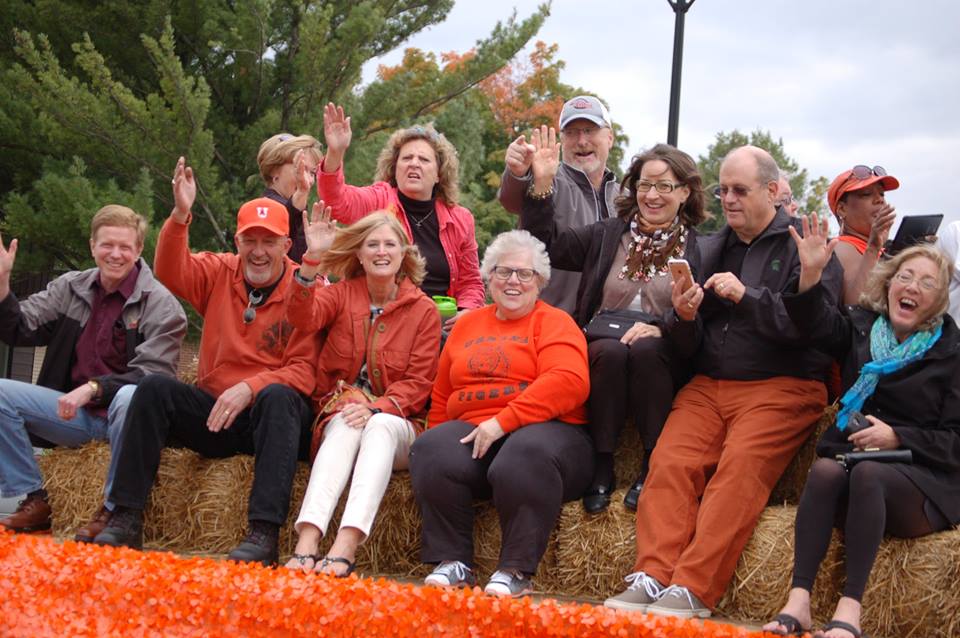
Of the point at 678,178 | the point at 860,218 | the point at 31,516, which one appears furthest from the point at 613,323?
the point at 31,516

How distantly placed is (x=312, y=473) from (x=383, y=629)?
1.23 m

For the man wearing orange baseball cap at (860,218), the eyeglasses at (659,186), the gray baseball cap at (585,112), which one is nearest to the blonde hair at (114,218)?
the gray baseball cap at (585,112)

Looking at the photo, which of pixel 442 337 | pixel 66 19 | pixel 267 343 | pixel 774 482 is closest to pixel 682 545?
pixel 774 482

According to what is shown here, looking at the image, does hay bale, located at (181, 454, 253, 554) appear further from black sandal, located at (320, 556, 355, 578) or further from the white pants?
black sandal, located at (320, 556, 355, 578)

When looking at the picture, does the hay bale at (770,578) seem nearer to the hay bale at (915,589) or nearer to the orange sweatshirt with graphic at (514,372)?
the hay bale at (915,589)

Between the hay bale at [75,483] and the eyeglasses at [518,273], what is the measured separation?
2.32m

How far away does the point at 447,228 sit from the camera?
638cm

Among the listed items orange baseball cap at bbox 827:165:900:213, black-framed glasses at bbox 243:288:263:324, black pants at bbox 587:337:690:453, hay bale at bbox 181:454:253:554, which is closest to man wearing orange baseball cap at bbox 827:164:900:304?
orange baseball cap at bbox 827:165:900:213

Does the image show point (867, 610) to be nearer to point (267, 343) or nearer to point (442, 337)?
point (442, 337)

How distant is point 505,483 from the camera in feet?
14.9

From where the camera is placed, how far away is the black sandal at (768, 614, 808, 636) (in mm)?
3863

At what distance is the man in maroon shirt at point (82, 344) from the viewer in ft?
18.1

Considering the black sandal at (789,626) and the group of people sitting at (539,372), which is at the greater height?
the group of people sitting at (539,372)

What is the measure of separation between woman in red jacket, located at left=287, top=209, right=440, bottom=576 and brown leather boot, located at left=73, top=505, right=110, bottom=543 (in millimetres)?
1120
